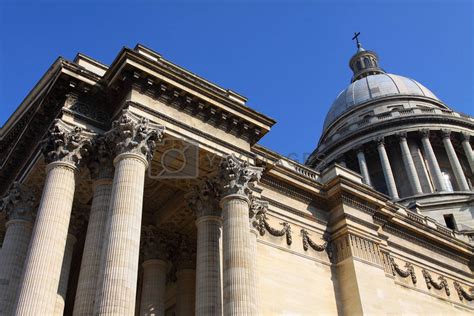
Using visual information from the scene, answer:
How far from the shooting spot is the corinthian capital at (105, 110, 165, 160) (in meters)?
18.4

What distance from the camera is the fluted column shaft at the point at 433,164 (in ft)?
157

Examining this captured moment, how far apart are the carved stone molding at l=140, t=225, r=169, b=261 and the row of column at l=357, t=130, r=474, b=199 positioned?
26.9 metres

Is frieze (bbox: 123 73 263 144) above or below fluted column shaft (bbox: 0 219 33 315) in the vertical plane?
above

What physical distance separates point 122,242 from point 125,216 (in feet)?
3.11

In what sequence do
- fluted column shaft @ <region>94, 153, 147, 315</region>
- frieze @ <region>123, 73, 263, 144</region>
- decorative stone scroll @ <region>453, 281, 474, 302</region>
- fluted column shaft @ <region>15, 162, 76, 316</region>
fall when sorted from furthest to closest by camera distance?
decorative stone scroll @ <region>453, 281, 474, 302</region> < frieze @ <region>123, 73, 263, 144</region> < fluted column shaft @ <region>15, 162, 76, 316</region> < fluted column shaft @ <region>94, 153, 147, 315</region>

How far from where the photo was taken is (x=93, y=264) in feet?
55.5

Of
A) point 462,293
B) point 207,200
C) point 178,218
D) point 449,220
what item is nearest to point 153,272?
point 178,218

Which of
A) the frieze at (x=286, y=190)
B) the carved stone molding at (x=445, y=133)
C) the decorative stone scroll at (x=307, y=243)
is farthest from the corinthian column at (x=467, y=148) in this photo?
the decorative stone scroll at (x=307, y=243)

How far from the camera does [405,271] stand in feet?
95.0

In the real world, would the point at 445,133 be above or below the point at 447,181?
above

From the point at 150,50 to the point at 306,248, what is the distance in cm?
1166

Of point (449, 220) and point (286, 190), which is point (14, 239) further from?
point (449, 220)

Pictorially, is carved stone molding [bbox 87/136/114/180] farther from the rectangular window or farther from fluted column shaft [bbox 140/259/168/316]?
the rectangular window

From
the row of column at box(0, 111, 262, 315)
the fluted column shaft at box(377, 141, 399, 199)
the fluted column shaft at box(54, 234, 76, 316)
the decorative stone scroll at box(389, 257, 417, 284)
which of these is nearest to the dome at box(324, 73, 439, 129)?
the fluted column shaft at box(377, 141, 399, 199)
